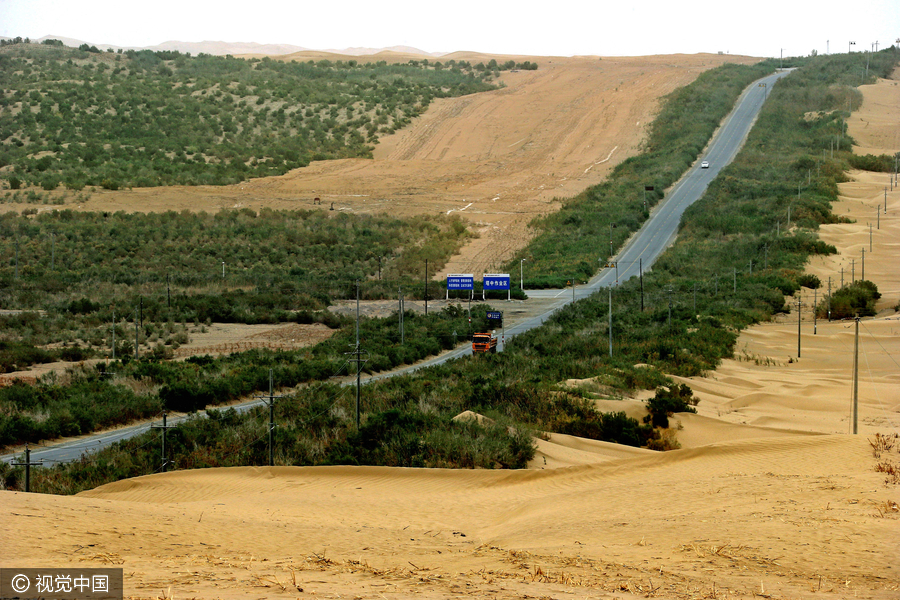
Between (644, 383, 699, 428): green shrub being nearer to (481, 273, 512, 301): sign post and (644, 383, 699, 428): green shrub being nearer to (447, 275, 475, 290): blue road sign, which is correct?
(481, 273, 512, 301): sign post

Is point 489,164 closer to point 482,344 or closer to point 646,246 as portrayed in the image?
point 646,246

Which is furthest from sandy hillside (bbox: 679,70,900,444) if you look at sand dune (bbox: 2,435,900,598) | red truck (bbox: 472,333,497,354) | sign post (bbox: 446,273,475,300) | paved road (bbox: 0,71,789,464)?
sign post (bbox: 446,273,475,300)

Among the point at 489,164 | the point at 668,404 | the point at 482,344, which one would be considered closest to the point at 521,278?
the point at 482,344

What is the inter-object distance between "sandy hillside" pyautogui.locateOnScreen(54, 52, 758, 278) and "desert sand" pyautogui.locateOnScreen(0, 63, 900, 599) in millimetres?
54012

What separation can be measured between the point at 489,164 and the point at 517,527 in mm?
90029

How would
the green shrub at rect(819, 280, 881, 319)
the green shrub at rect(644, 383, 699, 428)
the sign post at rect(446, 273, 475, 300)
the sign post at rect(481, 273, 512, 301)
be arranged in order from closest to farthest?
the green shrub at rect(644, 383, 699, 428) → the green shrub at rect(819, 280, 881, 319) → the sign post at rect(481, 273, 512, 301) → the sign post at rect(446, 273, 475, 300)

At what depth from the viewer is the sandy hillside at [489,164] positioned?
85.8 m

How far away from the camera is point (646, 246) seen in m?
76.2

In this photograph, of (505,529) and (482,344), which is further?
(482,344)

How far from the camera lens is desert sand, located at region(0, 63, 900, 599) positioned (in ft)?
33.1

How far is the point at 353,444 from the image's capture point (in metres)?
21.7

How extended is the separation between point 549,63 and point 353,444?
153804 mm

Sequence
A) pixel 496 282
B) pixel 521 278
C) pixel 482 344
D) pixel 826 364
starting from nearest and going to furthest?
pixel 826 364 < pixel 482 344 < pixel 496 282 < pixel 521 278

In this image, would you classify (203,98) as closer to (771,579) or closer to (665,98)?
(665,98)
